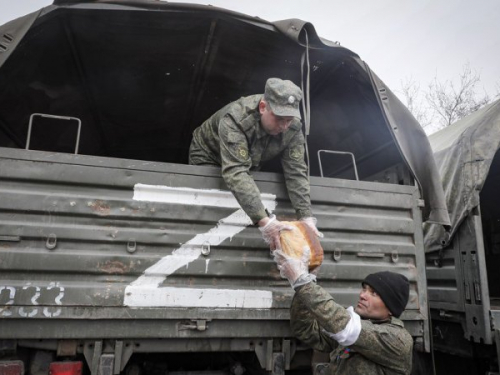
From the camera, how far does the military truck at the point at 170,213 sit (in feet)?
8.09

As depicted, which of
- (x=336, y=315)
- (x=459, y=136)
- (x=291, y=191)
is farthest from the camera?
(x=459, y=136)

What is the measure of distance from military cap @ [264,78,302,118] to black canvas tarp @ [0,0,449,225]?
52 cm

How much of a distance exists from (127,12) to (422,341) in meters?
3.21

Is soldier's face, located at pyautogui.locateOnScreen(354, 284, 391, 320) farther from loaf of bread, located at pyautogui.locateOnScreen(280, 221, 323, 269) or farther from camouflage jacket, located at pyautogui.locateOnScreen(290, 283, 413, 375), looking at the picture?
loaf of bread, located at pyautogui.locateOnScreen(280, 221, 323, 269)

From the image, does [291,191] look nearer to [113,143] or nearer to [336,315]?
[336,315]

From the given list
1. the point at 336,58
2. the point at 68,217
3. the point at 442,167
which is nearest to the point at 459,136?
the point at 442,167

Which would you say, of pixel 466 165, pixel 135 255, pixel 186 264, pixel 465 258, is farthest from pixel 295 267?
pixel 466 165

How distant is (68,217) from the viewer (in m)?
2.55

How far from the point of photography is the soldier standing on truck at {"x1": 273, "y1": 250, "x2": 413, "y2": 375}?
2.36m

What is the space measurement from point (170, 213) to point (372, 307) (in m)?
1.38

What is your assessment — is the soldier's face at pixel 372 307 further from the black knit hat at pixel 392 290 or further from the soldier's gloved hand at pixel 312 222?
the soldier's gloved hand at pixel 312 222

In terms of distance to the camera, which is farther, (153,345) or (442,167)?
(442,167)

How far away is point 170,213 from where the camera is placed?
270cm

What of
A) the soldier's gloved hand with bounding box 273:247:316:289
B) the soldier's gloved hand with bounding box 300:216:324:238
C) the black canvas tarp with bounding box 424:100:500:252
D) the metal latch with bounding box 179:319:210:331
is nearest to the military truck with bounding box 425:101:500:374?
the black canvas tarp with bounding box 424:100:500:252
